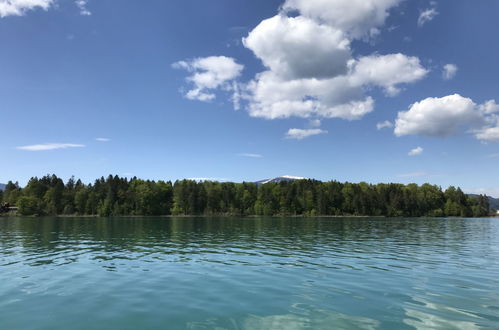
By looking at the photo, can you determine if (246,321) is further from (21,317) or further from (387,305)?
(21,317)

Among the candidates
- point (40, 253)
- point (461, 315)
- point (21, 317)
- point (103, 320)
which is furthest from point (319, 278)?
point (40, 253)

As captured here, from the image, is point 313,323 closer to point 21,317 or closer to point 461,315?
point 461,315

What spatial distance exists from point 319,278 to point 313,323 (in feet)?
33.0

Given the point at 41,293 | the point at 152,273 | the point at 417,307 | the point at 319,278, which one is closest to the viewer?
the point at 417,307

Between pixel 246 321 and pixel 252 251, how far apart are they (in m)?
25.8

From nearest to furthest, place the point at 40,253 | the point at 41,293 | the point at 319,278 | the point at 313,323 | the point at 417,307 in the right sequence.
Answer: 1. the point at 313,323
2. the point at 417,307
3. the point at 41,293
4. the point at 319,278
5. the point at 40,253

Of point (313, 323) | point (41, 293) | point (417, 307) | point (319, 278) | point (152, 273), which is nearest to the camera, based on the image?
point (313, 323)

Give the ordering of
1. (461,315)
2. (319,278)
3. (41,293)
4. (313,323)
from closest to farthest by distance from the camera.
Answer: (313,323) < (461,315) < (41,293) < (319,278)

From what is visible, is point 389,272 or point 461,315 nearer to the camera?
point 461,315

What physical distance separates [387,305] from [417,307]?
1529 mm

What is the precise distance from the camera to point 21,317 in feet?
52.2

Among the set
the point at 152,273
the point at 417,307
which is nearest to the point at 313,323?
the point at 417,307

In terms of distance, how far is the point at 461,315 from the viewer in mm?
16344

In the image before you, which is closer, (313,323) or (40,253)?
(313,323)
